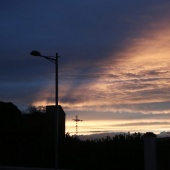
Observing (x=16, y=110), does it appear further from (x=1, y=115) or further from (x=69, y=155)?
(x=69, y=155)

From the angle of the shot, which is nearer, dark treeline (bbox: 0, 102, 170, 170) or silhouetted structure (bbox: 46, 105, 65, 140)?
dark treeline (bbox: 0, 102, 170, 170)

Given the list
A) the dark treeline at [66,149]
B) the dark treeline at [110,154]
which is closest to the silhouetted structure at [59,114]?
the dark treeline at [66,149]

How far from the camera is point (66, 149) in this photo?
34125 millimetres

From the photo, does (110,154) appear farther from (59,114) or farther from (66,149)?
(59,114)

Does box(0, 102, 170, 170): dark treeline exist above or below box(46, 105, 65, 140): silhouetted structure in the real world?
below

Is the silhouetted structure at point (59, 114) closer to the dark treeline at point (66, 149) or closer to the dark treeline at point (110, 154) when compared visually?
the dark treeline at point (66, 149)

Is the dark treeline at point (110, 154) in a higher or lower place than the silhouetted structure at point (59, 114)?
lower

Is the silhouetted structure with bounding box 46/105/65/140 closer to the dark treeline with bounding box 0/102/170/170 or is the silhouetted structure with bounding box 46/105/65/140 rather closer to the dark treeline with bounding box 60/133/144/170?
the dark treeline with bounding box 0/102/170/170

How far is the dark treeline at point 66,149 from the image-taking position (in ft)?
92.8

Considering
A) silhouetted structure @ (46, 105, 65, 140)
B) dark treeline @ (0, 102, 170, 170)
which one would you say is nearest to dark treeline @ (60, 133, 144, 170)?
dark treeline @ (0, 102, 170, 170)

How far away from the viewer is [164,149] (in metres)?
23.6

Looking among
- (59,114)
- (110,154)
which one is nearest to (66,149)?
(110,154)

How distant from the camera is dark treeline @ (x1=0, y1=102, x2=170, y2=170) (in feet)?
92.8

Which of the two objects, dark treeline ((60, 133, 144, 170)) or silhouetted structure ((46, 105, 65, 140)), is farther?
silhouetted structure ((46, 105, 65, 140))
